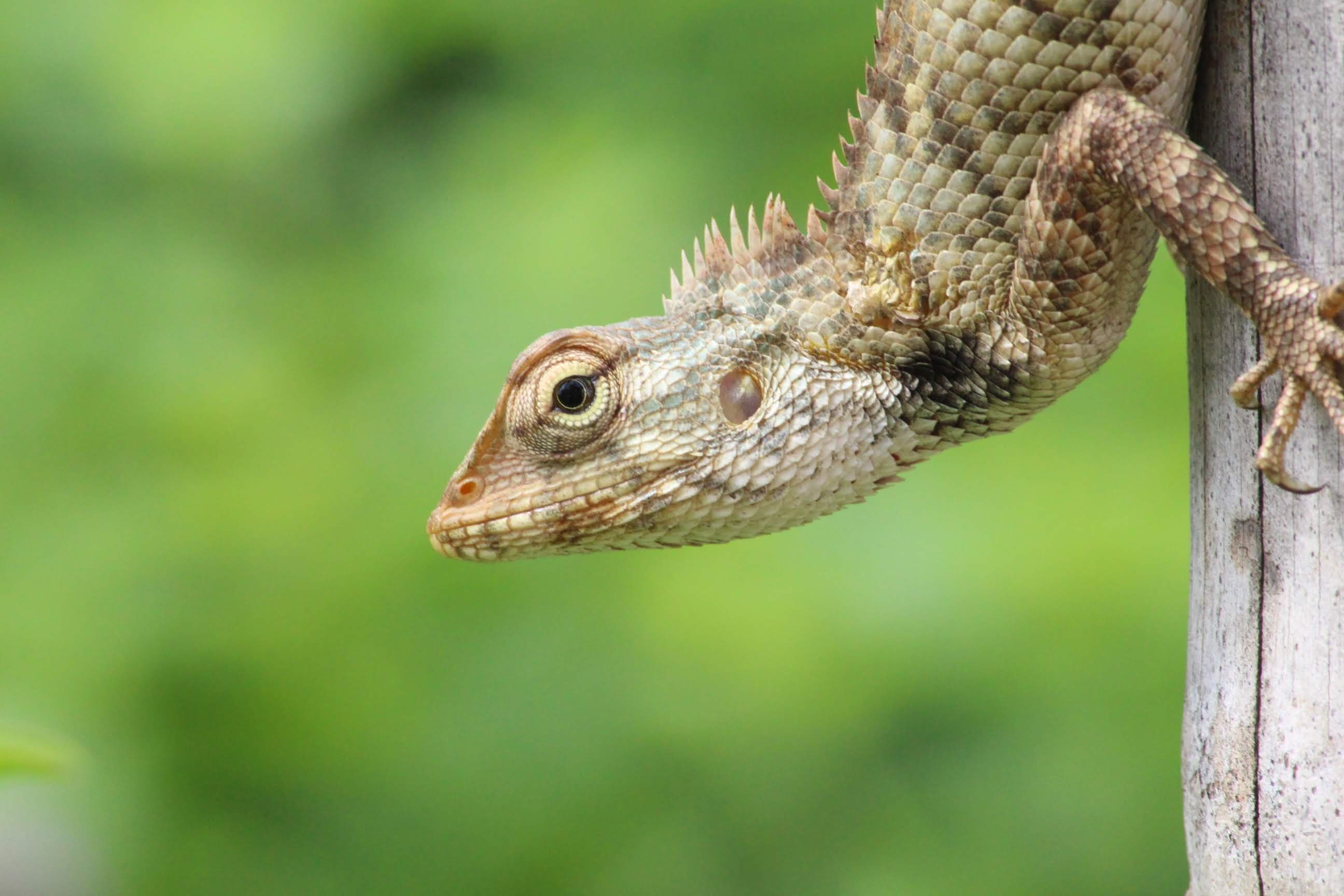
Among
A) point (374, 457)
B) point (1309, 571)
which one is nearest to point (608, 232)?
point (374, 457)

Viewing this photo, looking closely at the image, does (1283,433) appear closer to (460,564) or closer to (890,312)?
(890,312)

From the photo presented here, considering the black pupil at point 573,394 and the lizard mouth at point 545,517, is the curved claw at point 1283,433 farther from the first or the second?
the black pupil at point 573,394

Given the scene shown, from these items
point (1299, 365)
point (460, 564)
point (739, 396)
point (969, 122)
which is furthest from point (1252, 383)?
point (460, 564)

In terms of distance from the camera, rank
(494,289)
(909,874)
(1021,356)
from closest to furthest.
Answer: (1021,356)
(909,874)
(494,289)

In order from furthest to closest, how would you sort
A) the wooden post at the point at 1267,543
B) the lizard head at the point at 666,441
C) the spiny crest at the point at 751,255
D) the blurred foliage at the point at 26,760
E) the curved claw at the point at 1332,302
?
the spiny crest at the point at 751,255 < the lizard head at the point at 666,441 < the wooden post at the point at 1267,543 < the curved claw at the point at 1332,302 < the blurred foliage at the point at 26,760

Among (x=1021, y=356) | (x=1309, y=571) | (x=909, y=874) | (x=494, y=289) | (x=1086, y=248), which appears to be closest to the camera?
(x=1309, y=571)

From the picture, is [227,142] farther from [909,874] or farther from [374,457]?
[909,874]

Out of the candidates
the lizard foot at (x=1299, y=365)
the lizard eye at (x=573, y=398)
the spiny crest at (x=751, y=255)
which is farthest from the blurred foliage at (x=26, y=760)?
the lizard foot at (x=1299, y=365)
